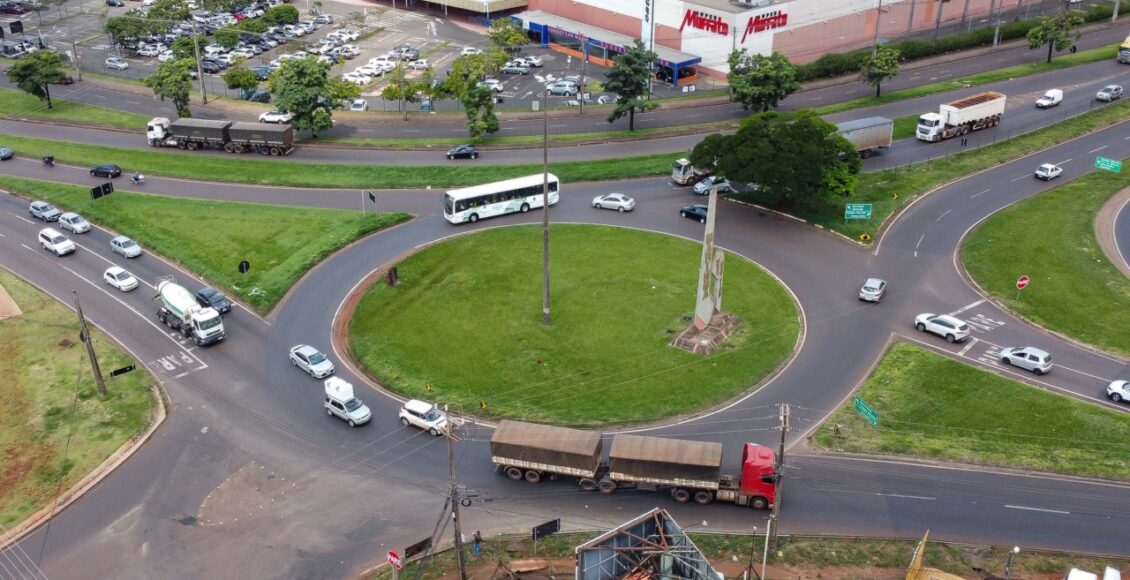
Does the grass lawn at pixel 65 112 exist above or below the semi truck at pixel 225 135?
below

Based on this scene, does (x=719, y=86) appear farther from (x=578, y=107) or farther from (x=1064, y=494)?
(x=1064, y=494)

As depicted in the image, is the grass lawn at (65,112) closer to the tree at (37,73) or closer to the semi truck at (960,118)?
the tree at (37,73)

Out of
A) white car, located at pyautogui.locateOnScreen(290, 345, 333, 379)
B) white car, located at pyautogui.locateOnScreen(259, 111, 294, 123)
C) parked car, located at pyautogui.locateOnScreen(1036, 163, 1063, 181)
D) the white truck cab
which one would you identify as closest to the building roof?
white car, located at pyautogui.locateOnScreen(259, 111, 294, 123)

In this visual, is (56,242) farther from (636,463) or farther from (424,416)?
(636,463)

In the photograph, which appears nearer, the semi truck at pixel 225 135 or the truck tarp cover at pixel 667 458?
the truck tarp cover at pixel 667 458

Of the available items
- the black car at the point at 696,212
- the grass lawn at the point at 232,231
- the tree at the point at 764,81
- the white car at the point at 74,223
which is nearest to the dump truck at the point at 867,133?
the tree at the point at 764,81

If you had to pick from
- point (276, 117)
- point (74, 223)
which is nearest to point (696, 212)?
point (276, 117)
